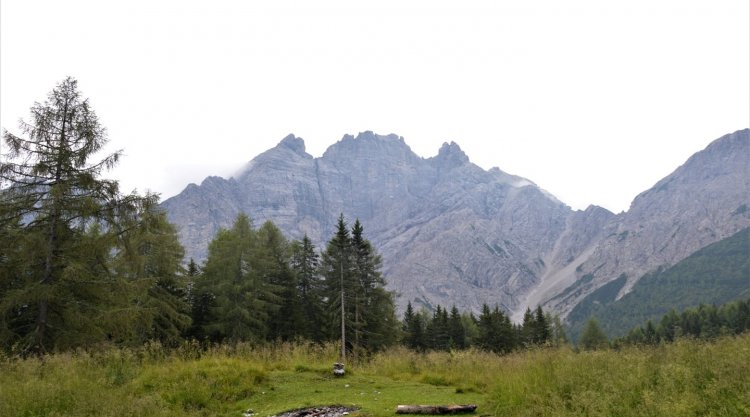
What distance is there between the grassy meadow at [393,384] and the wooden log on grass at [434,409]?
194 millimetres

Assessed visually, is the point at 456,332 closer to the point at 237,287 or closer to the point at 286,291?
the point at 286,291

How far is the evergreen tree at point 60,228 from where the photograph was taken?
1389 cm

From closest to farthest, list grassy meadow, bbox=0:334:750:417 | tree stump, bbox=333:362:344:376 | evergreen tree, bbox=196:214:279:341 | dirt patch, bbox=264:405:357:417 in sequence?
grassy meadow, bbox=0:334:750:417, dirt patch, bbox=264:405:357:417, tree stump, bbox=333:362:344:376, evergreen tree, bbox=196:214:279:341

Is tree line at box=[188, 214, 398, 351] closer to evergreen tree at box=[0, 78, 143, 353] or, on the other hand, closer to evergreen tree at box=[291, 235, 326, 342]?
evergreen tree at box=[291, 235, 326, 342]

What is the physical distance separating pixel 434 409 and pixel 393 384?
12.4 ft

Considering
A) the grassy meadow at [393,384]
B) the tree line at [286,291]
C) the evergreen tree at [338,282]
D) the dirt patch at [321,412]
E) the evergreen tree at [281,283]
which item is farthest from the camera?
the evergreen tree at [338,282]

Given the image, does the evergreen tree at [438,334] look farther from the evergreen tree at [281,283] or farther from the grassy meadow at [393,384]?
the grassy meadow at [393,384]

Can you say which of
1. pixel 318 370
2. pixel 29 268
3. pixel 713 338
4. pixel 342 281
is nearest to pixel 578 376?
pixel 713 338

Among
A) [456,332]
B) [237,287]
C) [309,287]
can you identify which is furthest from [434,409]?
[456,332]

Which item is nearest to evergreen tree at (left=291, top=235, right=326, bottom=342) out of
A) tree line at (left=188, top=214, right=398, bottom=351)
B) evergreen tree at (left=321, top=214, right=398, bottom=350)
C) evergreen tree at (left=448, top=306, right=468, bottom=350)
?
tree line at (left=188, top=214, right=398, bottom=351)

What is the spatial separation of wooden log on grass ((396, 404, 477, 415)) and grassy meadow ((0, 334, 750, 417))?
19 centimetres

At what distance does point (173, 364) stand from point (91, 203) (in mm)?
6144

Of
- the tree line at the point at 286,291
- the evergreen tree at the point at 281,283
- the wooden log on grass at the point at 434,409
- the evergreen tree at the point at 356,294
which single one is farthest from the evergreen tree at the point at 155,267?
the evergreen tree at the point at 356,294

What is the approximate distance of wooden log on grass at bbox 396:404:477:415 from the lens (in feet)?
30.5
